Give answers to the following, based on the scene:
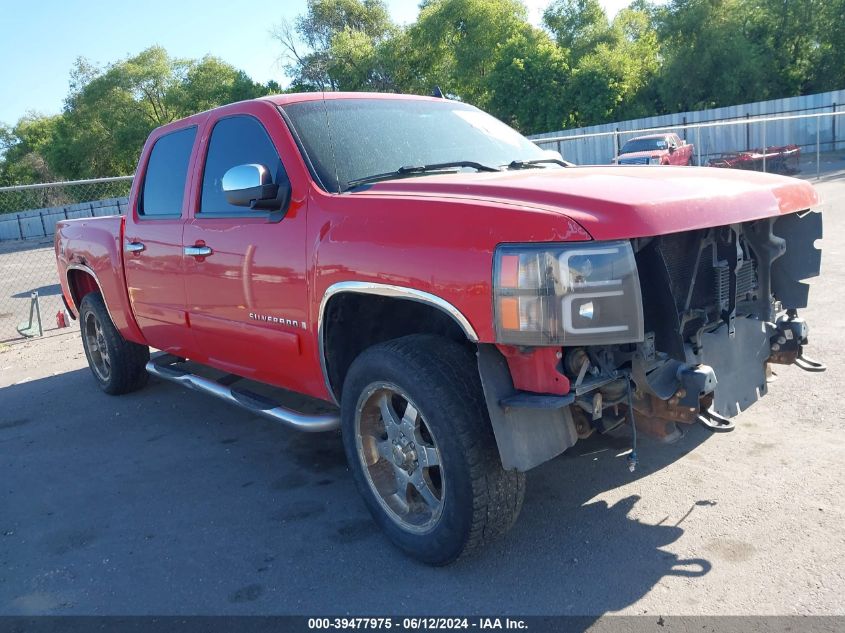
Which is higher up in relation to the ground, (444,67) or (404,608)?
(444,67)

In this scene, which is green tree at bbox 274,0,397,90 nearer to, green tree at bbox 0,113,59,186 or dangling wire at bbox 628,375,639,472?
green tree at bbox 0,113,59,186

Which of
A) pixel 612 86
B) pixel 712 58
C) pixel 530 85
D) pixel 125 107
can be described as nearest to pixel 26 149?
pixel 125 107

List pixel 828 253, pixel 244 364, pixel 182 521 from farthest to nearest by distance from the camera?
pixel 828 253
pixel 244 364
pixel 182 521

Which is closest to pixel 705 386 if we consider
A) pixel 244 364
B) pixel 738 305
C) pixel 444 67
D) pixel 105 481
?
pixel 738 305

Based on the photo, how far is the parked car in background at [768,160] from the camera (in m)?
21.5

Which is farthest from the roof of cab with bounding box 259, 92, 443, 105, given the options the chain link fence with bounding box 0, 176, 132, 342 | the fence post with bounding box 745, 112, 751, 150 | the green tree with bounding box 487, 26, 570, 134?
the green tree with bounding box 487, 26, 570, 134

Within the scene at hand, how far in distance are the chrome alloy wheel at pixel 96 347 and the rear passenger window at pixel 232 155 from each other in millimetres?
2491

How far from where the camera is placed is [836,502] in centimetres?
349

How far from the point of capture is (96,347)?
664 centimetres

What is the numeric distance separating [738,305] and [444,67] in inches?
2090

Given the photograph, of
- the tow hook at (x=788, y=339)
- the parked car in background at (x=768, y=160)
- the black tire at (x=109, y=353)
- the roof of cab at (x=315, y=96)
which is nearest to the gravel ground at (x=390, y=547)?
the tow hook at (x=788, y=339)

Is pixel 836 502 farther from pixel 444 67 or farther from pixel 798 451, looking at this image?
pixel 444 67

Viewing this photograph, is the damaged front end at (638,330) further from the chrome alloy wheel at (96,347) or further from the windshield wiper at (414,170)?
the chrome alloy wheel at (96,347)

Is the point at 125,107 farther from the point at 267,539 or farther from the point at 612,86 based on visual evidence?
the point at 267,539
